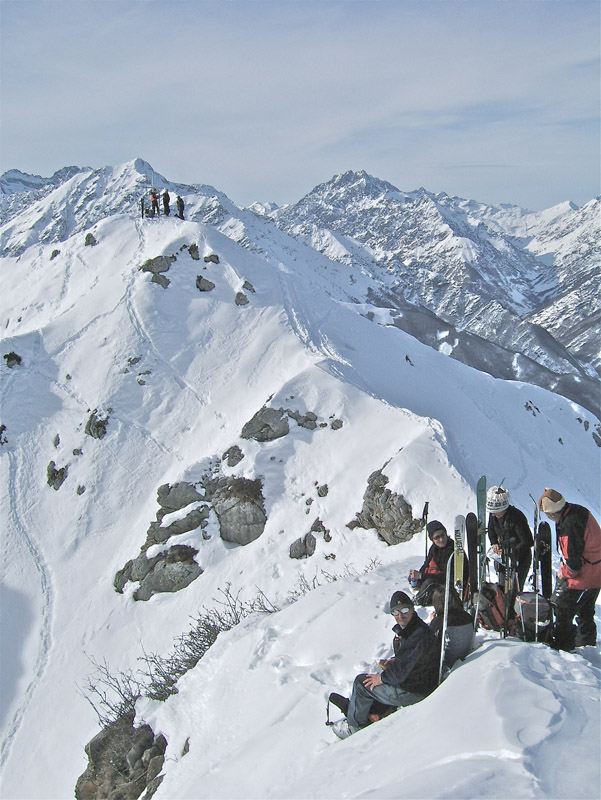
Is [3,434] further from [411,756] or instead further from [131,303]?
[411,756]

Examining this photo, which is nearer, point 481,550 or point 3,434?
point 481,550

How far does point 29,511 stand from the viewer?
23922mm

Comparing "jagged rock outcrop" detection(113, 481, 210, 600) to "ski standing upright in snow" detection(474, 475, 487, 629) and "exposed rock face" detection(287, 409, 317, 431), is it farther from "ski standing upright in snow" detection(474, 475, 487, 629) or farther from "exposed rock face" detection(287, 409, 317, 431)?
"ski standing upright in snow" detection(474, 475, 487, 629)

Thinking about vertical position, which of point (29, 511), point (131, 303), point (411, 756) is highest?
point (131, 303)

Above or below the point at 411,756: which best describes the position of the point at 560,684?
below

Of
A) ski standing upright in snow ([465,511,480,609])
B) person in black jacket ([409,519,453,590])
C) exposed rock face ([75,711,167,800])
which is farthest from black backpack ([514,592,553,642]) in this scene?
exposed rock face ([75,711,167,800])

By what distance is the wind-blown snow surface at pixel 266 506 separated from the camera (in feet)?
18.5

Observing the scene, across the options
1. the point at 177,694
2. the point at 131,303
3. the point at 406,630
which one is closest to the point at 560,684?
the point at 406,630

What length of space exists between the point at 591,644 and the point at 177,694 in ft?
20.2

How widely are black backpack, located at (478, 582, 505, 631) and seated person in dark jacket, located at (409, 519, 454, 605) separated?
2.34 feet

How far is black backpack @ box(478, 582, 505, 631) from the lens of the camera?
7684mm

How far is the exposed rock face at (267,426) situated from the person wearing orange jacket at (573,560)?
52.1 feet

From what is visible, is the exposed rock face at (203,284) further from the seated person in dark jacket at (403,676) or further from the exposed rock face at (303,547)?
the seated person in dark jacket at (403,676)

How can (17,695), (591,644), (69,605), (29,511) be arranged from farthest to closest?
(29,511)
(69,605)
(17,695)
(591,644)
